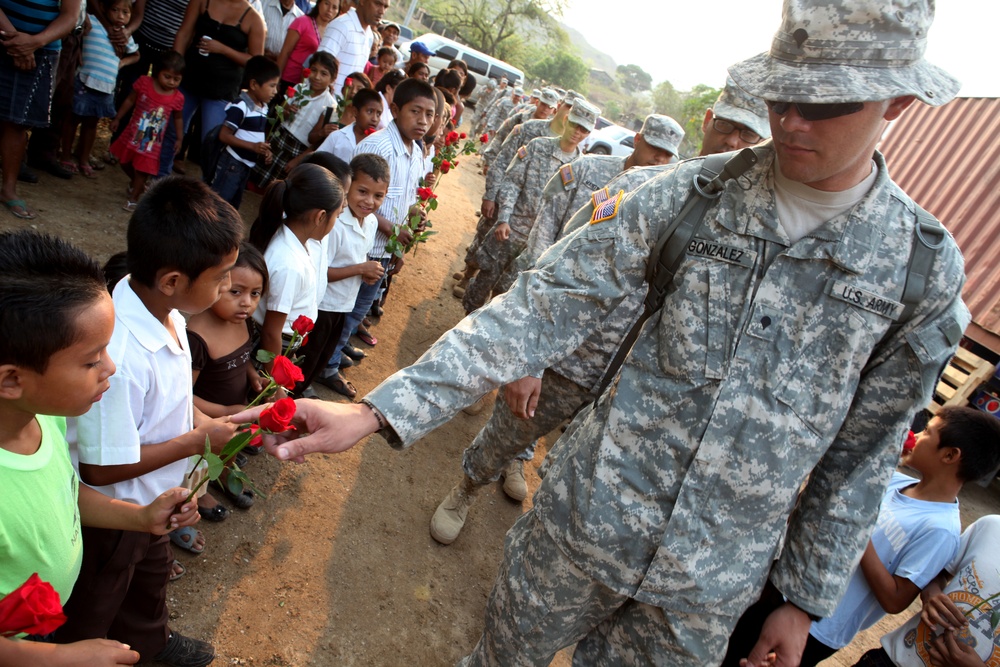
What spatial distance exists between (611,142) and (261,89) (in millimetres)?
12834

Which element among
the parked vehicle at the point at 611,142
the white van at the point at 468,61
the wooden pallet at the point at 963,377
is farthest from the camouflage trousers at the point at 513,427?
the white van at the point at 468,61

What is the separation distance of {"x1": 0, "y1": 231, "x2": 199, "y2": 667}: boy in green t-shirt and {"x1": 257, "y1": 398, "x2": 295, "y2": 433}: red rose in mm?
401

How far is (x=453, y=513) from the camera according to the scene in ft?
11.8

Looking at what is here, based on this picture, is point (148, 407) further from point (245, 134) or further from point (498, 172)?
point (498, 172)

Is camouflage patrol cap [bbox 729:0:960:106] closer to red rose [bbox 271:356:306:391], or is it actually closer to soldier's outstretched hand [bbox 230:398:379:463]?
soldier's outstretched hand [bbox 230:398:379:463]

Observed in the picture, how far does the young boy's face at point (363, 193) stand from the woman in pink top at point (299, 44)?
3591 millimetres

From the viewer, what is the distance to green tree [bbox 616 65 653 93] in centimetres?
10981

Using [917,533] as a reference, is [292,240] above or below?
below

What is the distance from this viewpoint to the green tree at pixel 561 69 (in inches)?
2067

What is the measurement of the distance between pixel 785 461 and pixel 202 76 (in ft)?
19.1

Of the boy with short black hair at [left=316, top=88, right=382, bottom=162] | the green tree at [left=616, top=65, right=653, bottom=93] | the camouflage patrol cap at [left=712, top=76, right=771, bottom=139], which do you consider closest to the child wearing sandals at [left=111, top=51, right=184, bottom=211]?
the boy with short black hair at [left=316, top=88, right=382, bottom=162]

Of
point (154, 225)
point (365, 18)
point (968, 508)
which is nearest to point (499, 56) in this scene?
point (365, 18)

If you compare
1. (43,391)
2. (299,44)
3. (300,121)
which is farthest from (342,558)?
(299,44)

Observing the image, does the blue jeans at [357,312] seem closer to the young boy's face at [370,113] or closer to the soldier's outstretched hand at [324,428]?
the young boy's face at [370,113]
